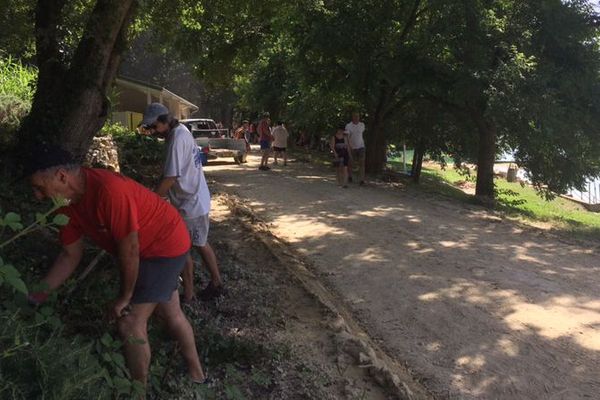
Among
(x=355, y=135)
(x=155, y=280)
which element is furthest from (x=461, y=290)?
(x=355, y=135)

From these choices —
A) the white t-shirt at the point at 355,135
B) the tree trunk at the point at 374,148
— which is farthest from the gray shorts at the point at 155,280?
the tree trunk at the point at 374,148

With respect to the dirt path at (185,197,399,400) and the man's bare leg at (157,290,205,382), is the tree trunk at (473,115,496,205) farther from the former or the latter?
the man's bare leg at (157,290,205,382)

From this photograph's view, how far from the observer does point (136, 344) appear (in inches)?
120

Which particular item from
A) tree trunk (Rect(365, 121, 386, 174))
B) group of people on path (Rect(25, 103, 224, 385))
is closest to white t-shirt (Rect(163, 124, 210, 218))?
group of people on path (Rect(25, 103, 224, 385))

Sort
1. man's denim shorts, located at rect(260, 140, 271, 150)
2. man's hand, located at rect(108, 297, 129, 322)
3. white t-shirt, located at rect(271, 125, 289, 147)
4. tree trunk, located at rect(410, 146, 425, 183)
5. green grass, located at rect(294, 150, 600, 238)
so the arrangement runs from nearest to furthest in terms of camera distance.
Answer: man's hand, located at rect(108, 297, 129, 322), green grass, located at rect(294, 150, 600, 238), man's denim shorts, located at rect(260, 140, 271, 150), white t-shirt, located at rect(271, 125, 289, 147), tree trunk, located at rect(410, 146, 425, 183)

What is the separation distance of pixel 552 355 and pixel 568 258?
3631 mm

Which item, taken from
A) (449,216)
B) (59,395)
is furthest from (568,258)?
(59,395)

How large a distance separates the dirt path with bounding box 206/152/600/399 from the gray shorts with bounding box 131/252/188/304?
2174mm

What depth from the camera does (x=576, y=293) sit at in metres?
6.41

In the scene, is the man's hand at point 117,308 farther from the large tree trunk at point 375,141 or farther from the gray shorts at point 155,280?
the large tree trunk at point 375,141

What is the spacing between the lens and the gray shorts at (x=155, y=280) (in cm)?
319

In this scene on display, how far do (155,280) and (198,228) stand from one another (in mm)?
1826

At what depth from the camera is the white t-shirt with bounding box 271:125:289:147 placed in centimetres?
1903

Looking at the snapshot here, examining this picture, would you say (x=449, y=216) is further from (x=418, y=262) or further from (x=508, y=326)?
(x=508, y=326)
